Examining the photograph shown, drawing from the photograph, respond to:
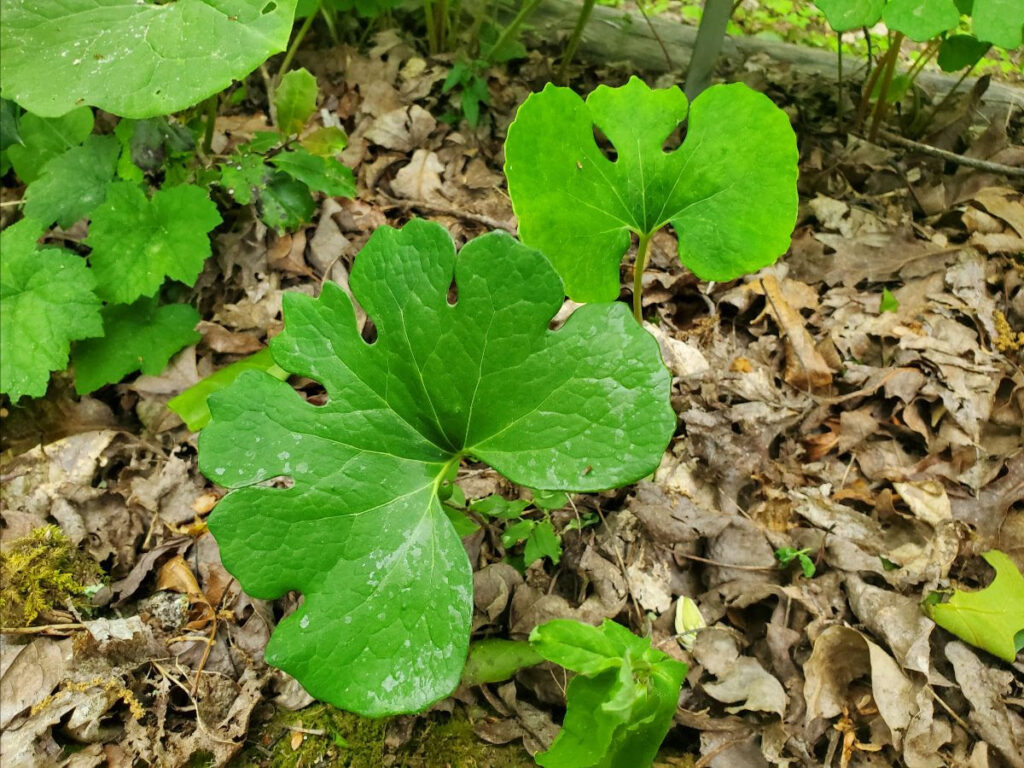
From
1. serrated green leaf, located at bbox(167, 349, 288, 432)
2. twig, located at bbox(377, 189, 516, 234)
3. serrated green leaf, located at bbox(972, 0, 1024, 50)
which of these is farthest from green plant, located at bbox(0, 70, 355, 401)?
serrated green leaf, located at bbox(972, 0, 1024, 50)

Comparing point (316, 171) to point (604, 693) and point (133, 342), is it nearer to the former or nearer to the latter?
point (133, 342)

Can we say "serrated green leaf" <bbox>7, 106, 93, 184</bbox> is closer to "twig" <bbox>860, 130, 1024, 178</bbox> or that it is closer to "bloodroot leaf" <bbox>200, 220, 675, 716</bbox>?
"bloodroot leaf" <bbox>200, 220, 675, 716</bbox>

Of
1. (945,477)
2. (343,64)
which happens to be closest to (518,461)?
(945,477)

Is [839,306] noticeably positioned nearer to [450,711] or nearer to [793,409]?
[793,409]

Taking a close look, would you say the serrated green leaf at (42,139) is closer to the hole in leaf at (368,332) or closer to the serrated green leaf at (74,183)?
the serrated green leaf at (74,183)

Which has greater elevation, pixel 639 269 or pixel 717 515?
pixel 639 269

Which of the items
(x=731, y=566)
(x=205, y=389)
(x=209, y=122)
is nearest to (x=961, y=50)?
(x=731, y=566)

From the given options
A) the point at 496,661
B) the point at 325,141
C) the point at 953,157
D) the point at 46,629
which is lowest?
the point at 46,629
